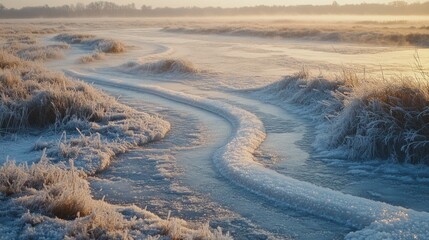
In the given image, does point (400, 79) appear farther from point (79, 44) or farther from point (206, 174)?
point (79, 44)

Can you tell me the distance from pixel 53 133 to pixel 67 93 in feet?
4.20

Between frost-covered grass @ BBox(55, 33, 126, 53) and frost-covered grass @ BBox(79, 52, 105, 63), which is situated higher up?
frost-covered grass @ BBox(55, 33, 126, 53)

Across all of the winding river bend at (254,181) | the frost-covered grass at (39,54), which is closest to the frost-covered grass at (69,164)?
the winding river bend at (254,181)

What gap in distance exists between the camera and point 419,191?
5.53 meters

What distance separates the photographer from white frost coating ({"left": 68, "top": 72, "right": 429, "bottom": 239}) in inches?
169

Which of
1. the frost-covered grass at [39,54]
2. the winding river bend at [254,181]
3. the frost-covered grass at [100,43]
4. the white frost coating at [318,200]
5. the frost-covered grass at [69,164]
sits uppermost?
the frost-covered grass at [100,43]

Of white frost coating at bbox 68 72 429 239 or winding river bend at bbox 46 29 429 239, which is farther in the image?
winding river bend at bbox 46 29 429 239

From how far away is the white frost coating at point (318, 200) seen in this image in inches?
169

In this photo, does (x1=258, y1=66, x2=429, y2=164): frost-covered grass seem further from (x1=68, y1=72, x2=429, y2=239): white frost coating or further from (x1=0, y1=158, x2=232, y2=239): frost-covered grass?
(x1=0, y1=158, x2=232, y2=239): frost-covered grass

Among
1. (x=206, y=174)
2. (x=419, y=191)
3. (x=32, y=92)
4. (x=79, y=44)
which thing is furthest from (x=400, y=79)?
(x=79, y=44)

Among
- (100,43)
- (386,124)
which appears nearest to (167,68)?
(386,124)

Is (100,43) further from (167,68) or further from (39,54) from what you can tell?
(167,68)

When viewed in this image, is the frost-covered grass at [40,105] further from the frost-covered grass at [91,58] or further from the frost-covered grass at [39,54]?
the frost-covered grass at [39,54]

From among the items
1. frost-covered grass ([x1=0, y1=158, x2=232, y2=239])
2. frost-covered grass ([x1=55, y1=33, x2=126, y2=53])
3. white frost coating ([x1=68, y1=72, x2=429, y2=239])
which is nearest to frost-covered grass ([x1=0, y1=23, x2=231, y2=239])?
frost-covered grass ([x1=0, y1=158, x2=232, y2=239])
